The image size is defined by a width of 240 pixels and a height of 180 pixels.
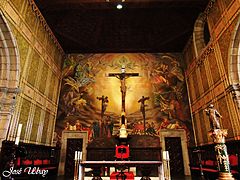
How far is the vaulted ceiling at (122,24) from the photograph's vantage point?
32.7 ft

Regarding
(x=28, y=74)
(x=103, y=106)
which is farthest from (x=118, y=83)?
(x=28, y=74)

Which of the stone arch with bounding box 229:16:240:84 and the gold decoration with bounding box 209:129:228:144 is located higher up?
the stone arch with bounding box 229:16:240:84

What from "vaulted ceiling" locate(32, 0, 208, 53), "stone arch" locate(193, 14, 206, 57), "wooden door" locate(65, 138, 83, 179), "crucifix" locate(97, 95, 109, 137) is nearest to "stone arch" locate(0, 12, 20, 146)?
"vaulted ceiling" locate(32, 0, 208, 53)

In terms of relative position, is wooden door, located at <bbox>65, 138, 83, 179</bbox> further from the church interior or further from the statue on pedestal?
the statue on pedestal

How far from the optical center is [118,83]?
13.0 metres

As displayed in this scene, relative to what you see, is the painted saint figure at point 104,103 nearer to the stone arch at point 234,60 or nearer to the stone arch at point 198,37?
the stone arch at point 198,37

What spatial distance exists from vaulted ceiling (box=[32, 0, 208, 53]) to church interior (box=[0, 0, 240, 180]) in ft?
0.21

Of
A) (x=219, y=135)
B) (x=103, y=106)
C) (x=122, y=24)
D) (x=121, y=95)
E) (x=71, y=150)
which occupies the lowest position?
(x=71, y=150)

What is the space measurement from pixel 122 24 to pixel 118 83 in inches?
153

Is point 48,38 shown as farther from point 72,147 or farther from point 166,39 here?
point 166,39

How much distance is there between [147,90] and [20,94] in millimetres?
7710

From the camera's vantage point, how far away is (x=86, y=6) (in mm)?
10062

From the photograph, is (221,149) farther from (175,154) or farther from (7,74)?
(7,74)

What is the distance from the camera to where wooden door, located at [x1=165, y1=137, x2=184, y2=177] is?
1051cm
